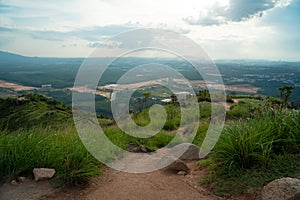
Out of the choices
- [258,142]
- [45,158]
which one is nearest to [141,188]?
[45,158]

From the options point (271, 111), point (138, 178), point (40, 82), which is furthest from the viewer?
point (40, 82)

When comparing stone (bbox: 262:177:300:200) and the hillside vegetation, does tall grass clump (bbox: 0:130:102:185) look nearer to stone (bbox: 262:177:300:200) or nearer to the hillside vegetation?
the hillside vegetation

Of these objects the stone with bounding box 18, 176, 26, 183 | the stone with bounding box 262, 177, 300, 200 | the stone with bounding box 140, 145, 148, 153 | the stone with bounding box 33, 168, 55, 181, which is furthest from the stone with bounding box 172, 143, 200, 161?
the stone with bounding box 18, 176, 26, 183

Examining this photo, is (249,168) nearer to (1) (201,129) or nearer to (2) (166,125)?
(1) (201,129)

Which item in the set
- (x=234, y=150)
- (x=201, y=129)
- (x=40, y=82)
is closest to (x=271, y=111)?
(x=234, y=150)

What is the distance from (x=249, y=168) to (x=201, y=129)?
13.0 ft

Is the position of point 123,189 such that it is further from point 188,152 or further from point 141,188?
point 188,152

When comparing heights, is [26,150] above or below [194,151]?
above

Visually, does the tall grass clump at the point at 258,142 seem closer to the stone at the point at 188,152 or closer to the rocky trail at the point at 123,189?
the rocky trail at the point at 123,189

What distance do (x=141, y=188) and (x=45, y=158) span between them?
172cm

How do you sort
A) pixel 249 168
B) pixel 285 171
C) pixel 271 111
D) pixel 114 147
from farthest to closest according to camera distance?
pixel 114 147, pixel 271 111, pixel 249 168, pixel 285 171

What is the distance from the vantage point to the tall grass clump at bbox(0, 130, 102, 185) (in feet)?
16.4

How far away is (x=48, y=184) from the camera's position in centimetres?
488

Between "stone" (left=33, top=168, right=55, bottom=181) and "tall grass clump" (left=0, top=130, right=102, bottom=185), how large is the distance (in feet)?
0.33
